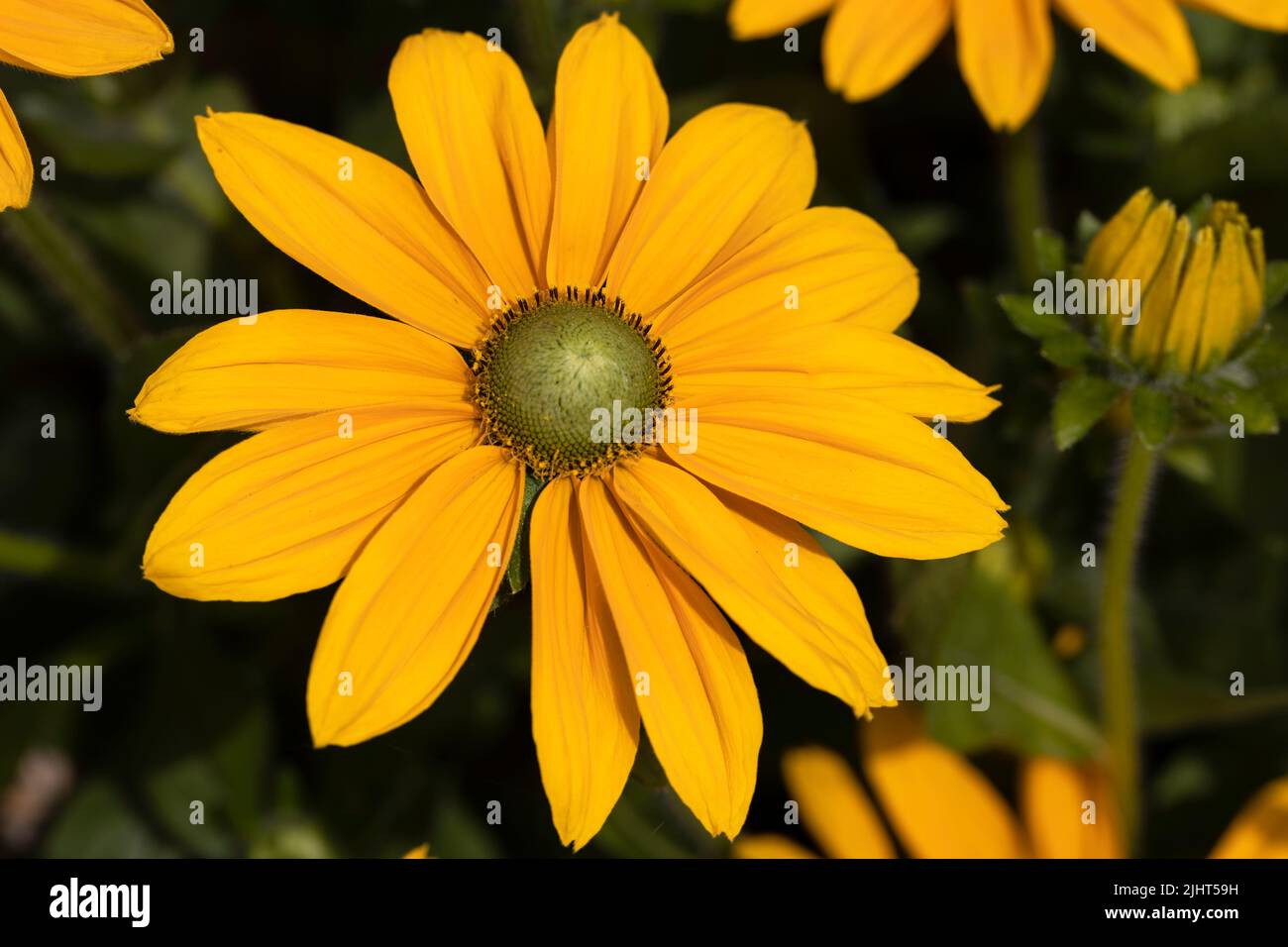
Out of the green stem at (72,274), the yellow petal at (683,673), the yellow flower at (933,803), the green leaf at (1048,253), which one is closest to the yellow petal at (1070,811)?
the yellow flower at (933,803)

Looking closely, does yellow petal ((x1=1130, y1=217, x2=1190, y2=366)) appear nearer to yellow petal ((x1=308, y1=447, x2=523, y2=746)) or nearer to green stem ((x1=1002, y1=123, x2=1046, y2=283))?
green stem ((x1=1002, y1=123, x2=1046, y2=283))

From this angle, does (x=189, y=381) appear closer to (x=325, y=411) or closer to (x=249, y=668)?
(x=325, y=411)

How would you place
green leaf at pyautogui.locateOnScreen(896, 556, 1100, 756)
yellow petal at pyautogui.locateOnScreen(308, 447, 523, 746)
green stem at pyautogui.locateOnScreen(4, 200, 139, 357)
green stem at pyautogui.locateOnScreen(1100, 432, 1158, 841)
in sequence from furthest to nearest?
green leaf at pyautogui.locateOnScreen(896, 556, 1100, 756) < green stem at pyautogui.locateOnScreen(4, 200, 139, 357) < green stem at pyautogui.locateOnScreen(1100, 432, 1158, 841) < yellow petal at pyautogui.locateOnScreen(308, 447, 523, 746)

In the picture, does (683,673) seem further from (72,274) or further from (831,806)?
(72,274)

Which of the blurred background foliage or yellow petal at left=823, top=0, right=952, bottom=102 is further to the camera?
the blurred background foliage

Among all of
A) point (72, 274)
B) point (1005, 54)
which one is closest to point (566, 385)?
point (1005, 54)

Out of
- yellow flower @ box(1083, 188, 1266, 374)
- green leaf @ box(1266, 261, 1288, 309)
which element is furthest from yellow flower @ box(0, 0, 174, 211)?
green leaf @ box(1266, 261, 1288, 309)
